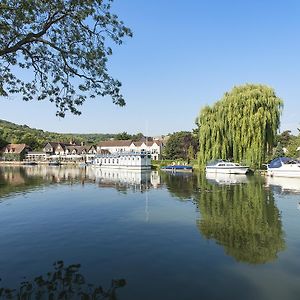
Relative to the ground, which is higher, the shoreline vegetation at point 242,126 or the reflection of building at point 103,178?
the shoreline vegetation at point 242,126

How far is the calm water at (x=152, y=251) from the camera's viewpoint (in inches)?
393

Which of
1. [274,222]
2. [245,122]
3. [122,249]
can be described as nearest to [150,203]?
[274,222]

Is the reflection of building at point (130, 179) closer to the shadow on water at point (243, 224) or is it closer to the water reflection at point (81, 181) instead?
the water reflection at point (81, 181)

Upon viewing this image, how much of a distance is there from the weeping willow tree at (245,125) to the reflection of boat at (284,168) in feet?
6.86

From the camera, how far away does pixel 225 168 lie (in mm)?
53938

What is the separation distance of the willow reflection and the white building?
297ft

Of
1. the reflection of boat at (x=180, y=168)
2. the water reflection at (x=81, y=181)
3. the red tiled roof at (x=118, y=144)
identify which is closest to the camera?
the water reflection at (x=81, y=181)

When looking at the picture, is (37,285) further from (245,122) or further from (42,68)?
(245,122)

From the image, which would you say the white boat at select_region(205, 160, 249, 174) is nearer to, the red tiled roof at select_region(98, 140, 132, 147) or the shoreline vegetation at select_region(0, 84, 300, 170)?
the shoreline vegetation at select_region(0, 84, 300, 170)

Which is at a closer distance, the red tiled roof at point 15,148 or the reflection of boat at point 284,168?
the reflection of boat at point 284,168

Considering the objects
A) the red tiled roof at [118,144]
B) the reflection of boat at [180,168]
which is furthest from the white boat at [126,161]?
the red tiled roof at [118,144]

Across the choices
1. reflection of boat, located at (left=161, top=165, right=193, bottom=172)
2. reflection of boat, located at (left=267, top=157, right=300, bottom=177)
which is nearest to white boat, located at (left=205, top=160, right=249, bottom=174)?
reflection of boat, located at (left=267, top=157, right=300, bottom=177)

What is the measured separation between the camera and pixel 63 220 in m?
20.1

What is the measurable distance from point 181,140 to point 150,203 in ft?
235
